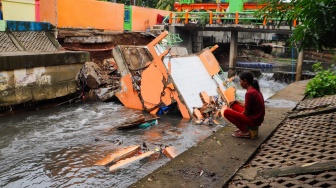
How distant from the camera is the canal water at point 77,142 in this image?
227 inches

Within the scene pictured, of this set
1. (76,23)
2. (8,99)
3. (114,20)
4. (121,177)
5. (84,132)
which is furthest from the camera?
(114,20)

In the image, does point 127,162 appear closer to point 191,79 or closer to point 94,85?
point 191,79

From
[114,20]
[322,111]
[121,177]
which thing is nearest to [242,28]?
[114,20]

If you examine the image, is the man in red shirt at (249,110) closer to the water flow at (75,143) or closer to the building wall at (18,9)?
the water flow at (75,143)

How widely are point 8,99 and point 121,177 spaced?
6.12 metres

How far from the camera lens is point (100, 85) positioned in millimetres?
12859

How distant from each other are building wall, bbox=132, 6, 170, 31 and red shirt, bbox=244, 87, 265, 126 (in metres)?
15.4

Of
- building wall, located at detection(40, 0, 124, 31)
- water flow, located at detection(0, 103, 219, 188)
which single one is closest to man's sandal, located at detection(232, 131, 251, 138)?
water flow, located at detection(0, 103, 219, 188)

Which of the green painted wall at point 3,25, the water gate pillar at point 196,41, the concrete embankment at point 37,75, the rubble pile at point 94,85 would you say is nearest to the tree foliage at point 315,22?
the concrete embankment at point 37,75

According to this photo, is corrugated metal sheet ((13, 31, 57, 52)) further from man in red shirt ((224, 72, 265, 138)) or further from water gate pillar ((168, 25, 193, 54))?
water gate pillar ((168, 25, 193, 54))

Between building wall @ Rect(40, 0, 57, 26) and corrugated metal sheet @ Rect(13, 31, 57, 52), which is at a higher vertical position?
building wall @ Rect(40, 0, 57, 26)

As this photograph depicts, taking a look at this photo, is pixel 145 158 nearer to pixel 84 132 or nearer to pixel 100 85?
pixel 84 132

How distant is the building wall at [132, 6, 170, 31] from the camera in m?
19.8

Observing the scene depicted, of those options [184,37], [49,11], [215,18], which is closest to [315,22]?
[49,11]
